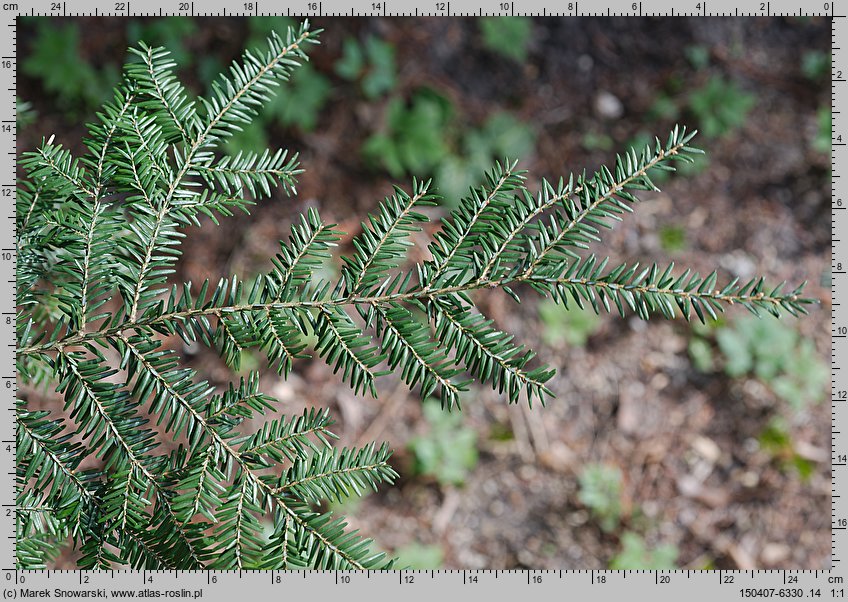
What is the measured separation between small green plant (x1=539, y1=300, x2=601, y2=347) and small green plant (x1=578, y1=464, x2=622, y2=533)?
624 mm

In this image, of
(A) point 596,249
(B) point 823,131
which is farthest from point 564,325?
(B) point 823,131

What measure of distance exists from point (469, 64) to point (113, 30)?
5.87ft

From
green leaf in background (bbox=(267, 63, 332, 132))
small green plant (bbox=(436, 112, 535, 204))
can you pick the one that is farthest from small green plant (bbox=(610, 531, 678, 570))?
green leaf in background (bbox=(267, 63, 332, 132))

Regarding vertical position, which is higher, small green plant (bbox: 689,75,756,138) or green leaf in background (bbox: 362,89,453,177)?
small green plant (bbox: 689,75,756,138)

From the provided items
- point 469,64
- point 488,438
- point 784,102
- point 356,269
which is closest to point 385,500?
point 488,438

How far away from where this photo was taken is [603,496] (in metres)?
2.93

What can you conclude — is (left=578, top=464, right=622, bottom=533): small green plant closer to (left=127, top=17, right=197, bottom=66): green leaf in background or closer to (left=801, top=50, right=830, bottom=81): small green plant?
(left=801, top=50, right=830, bottom=81): small green plant

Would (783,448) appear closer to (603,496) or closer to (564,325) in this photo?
(603,496)

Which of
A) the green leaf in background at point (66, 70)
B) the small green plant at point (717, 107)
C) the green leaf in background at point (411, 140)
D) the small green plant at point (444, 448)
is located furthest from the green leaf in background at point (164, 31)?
the small green plant at point (717, 107)

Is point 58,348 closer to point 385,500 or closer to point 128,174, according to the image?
point 128,174

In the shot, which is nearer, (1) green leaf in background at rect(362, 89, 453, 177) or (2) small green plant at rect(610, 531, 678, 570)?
(2) small green plant at rect(610, 531, 678, 570)

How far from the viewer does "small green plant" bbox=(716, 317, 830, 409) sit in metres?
3.18

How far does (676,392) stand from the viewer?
3201mm

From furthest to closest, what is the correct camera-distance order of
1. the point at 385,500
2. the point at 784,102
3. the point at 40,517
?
the point at 784,102, the point at 385,500, the point at 40,517
